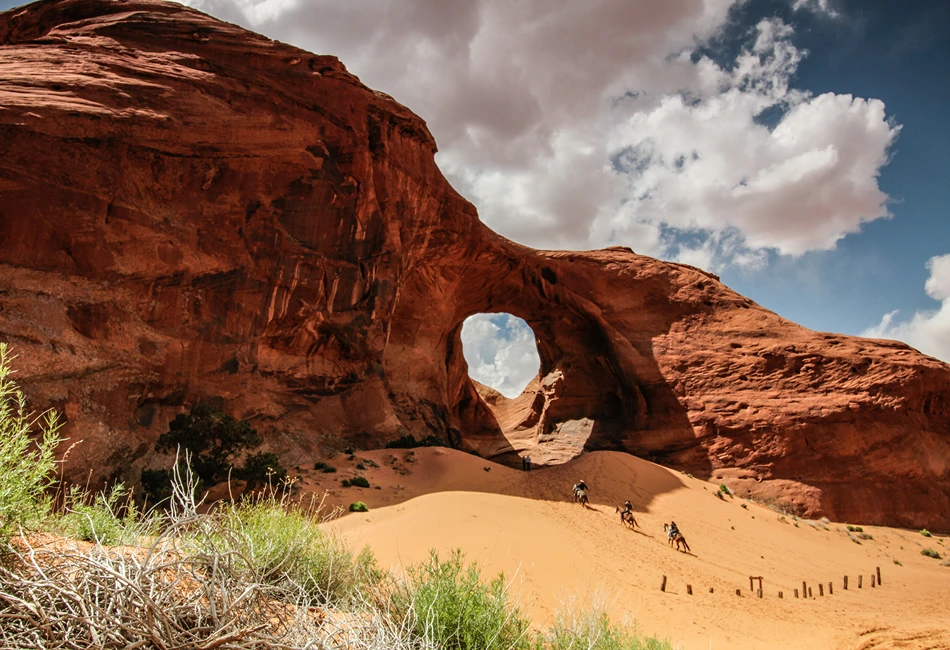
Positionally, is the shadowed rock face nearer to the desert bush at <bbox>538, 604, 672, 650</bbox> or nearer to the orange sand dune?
the orange sand dune

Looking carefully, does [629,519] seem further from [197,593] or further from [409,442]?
[197,593]

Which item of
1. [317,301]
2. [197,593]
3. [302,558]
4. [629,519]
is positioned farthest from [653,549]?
[317,301]

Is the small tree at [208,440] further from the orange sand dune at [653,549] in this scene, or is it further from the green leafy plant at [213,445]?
the orange sand dune at [653,549]

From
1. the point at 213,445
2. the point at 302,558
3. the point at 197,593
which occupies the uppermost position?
the point at 197,593

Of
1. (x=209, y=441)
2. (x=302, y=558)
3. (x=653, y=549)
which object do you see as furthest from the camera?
(x=653, y=549)

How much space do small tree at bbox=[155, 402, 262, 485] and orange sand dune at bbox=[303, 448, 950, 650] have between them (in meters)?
2.81

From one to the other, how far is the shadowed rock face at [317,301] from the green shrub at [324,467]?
1447mm

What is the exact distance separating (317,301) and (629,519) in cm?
1483

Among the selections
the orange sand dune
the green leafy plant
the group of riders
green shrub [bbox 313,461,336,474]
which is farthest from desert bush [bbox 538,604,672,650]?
green shrub [bbox 313,461,336,474]

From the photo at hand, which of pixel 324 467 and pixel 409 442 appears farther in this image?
pixel 409 442

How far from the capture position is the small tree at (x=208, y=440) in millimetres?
15891

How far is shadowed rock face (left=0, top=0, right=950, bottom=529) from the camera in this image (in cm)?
1631

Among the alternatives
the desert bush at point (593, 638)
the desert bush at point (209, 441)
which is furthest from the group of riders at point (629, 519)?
the desert bush at point (593, 638)

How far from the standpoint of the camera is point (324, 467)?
19641 millimetres
